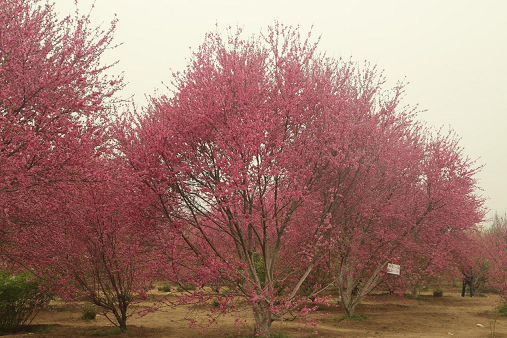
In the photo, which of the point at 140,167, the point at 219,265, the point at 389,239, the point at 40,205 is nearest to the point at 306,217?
the point at 389,239

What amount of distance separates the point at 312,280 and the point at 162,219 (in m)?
11.2

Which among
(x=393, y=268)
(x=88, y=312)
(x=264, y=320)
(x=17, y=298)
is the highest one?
(x=393, y=268)

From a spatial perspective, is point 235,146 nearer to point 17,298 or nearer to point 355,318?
point 17,298

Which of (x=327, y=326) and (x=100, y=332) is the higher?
(x=100, y=332)

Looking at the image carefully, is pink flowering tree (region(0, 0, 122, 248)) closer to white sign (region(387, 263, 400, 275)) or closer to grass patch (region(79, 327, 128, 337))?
grass patch (region(79, 327, 128, 337))

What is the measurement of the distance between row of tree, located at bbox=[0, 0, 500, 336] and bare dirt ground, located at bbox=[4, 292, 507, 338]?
5.39ft

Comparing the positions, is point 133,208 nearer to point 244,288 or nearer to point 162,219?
point 162,219

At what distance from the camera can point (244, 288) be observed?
1093 centimetres

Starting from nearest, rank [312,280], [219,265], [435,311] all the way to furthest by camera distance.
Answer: [219,265] < [312,280] < [435,311]

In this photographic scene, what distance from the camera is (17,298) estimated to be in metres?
12.9

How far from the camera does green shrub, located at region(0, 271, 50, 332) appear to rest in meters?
12.7

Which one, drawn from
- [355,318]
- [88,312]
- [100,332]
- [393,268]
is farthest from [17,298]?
[355,318]

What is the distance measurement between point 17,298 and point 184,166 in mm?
7596

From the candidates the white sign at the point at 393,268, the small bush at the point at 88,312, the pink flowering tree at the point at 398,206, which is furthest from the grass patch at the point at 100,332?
the white sign at the point at 393,268
